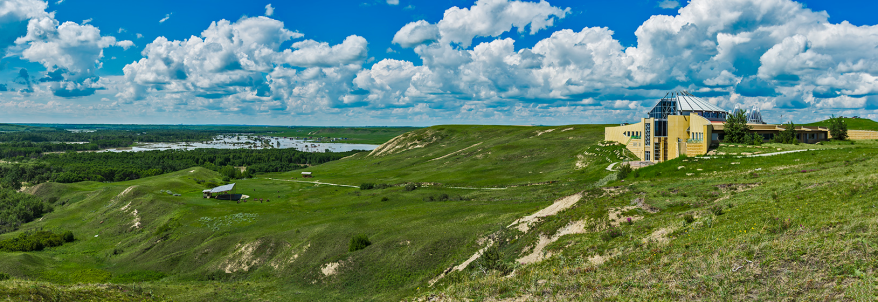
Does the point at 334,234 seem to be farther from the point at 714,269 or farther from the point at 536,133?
the point at 536,133

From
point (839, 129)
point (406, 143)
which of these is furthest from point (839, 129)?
point (406, 143)

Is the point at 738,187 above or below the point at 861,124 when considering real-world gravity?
below

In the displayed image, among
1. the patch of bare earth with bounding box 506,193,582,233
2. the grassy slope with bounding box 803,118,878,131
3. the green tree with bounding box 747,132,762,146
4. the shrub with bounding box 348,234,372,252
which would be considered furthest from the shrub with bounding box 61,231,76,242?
the grassy slope with bounding box 803,118,878,131

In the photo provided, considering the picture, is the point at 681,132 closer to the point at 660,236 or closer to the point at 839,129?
the point at 839,129

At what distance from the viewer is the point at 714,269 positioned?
1415cm

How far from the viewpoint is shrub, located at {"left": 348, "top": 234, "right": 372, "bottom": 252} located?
35559 millimetres

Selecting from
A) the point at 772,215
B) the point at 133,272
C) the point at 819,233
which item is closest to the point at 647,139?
the point at 772,215

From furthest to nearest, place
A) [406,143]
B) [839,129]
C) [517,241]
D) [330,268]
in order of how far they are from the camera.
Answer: [406,143], [839,129], [330,268], [517,241]

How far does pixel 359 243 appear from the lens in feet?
117

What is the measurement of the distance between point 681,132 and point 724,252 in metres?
54.0

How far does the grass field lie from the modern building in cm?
805

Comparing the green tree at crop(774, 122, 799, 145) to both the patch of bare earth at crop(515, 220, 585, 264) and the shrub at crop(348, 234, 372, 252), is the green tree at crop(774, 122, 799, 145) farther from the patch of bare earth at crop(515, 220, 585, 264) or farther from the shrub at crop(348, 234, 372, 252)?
the shrub at crop(348, 234, 372, 252)

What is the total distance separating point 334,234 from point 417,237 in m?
10.9

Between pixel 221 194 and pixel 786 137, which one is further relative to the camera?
pixel 221 194
